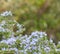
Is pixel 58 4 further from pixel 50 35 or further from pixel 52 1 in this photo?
pixel 50 35

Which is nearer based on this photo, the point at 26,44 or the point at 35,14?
the point at 26,44

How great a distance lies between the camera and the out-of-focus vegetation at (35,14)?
820cm

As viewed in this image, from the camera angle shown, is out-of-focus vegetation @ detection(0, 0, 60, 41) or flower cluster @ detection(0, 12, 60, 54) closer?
flower cluster @ detection(0, 12, 60, 54)

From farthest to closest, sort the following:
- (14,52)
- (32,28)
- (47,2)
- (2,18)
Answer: (47,2), (32,28), (2,18), (14,52)

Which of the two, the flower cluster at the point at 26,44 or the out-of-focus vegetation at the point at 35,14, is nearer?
the flower cluster at the point at 26,44

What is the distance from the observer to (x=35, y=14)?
8.50 meters

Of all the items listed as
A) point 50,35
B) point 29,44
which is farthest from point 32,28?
point 29,44

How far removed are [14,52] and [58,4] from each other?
17.9 ft

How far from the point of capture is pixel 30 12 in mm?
8531

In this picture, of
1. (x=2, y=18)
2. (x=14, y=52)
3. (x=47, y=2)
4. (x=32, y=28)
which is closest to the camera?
(x=14, y=52)

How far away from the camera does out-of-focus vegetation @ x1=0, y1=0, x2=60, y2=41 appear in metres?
8.20

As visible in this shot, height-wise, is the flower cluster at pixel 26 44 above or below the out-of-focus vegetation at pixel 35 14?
below

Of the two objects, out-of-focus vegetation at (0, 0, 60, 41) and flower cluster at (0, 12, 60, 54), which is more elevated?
out-of-focus vegetation at (0, 0, 60, 41)

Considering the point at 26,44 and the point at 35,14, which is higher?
the point at 35,14
